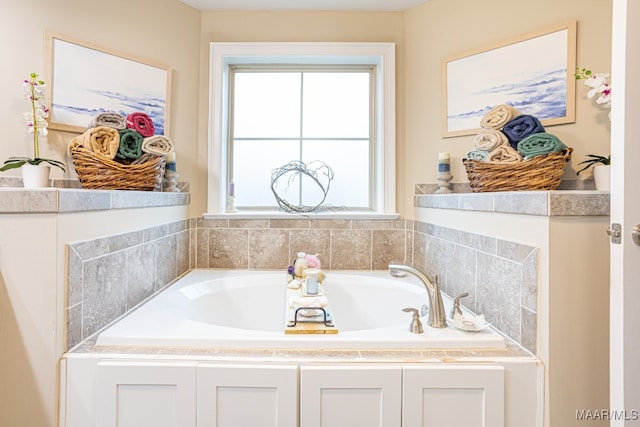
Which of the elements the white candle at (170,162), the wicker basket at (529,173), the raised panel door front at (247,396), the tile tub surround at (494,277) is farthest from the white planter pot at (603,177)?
the white candle at (170,162)

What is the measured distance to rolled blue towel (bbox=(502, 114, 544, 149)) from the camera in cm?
138

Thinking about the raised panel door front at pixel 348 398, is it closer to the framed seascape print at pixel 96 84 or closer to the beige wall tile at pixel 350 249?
the beige wall tile at pixel 350 249

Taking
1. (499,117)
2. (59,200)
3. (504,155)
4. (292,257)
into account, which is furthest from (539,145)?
(59,200)

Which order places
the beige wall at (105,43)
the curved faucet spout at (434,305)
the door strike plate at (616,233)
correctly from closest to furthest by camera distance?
the door strike plate at (616,233)
the curved faucet spout at (434,305)
the beige wall at (105,43)

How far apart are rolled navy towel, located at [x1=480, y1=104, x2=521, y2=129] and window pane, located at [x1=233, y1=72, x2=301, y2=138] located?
1.23 meters

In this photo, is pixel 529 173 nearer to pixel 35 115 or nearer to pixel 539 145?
pixel 539 145

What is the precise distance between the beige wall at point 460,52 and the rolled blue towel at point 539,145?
352 millimetres

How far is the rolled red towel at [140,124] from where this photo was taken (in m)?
1.58

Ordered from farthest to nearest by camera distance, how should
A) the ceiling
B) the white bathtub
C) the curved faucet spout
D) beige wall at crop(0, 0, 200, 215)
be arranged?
the ceiling, beige wall at crop(0, 0, 200, 215), the curved faucet spout, the white bathtub

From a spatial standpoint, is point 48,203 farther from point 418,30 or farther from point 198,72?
point 418,30

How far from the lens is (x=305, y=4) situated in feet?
6.75

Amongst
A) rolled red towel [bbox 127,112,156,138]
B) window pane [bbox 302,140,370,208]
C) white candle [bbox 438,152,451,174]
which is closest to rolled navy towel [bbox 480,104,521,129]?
white candle [bbox 438,152,451,174]

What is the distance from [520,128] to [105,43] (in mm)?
2057

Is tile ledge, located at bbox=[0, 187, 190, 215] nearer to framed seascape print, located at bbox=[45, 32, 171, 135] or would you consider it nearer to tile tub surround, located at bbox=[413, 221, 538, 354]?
framed seascape print, located at bbox=[45, 32, 171, 135]
